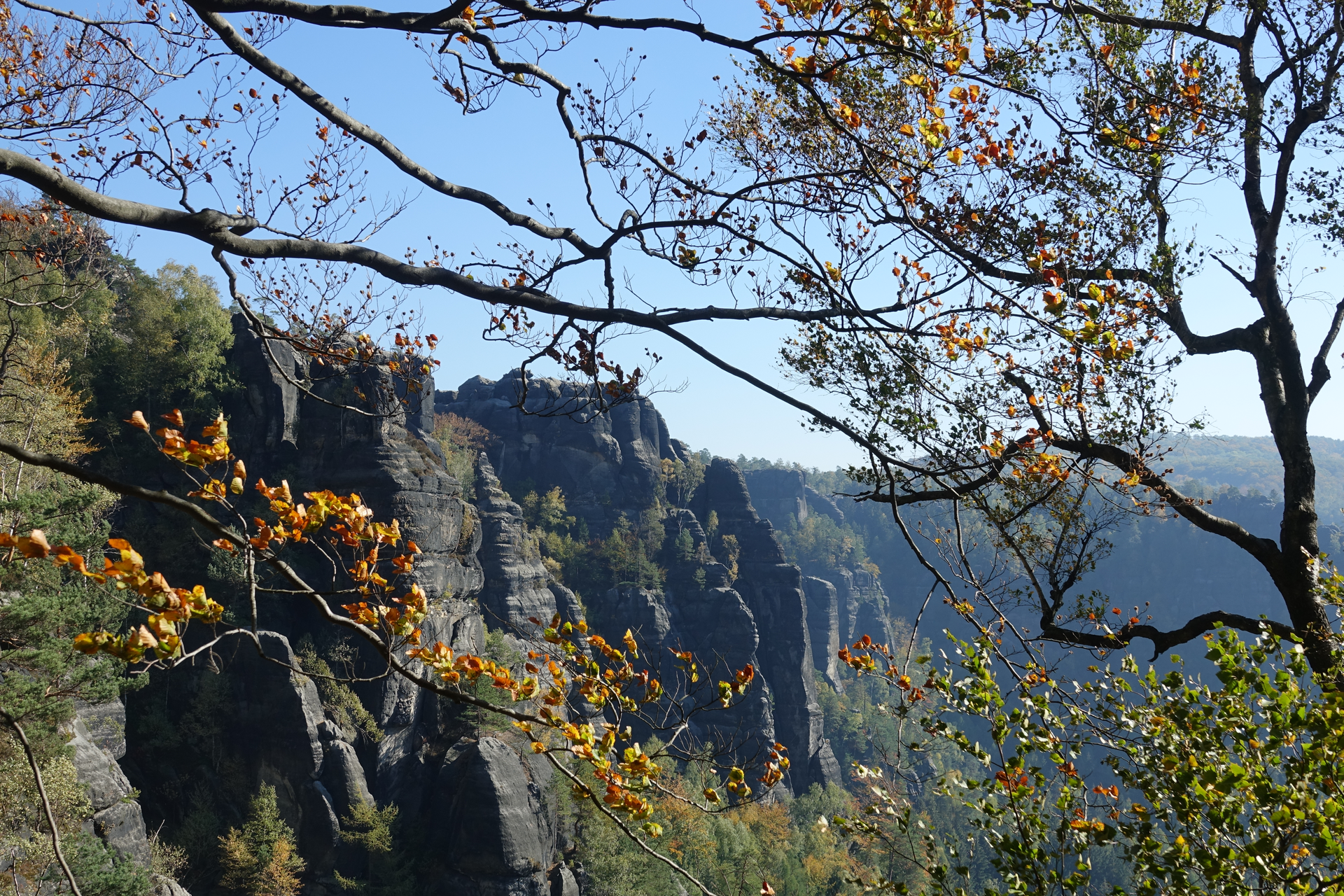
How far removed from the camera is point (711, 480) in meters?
60.4

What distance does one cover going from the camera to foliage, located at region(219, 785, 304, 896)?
2105 centimetres

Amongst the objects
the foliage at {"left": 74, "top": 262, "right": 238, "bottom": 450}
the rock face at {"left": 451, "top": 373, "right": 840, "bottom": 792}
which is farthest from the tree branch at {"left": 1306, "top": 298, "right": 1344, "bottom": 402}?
the rock face at {"left": 451, "top": 373, "right": 840, "bottom": 792}

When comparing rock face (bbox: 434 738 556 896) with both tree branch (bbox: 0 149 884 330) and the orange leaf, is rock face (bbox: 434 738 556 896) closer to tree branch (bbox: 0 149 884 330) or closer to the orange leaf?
tree branch (bbox: 0 149 884 330)

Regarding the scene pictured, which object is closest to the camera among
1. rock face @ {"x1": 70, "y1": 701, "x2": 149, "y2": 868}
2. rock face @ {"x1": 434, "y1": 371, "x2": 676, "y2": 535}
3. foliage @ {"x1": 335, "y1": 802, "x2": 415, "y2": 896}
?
rock face @ {"x1": 70, "y1": 701, "x2": 149, "y2": 868}

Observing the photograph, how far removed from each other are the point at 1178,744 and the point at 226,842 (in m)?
24.4

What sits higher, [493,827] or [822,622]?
[822,622]

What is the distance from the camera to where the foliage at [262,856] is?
21047 mm

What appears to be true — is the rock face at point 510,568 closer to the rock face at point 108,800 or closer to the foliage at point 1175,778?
the rock face at point 108,800

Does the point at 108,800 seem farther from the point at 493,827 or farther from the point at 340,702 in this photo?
the point at 493,827

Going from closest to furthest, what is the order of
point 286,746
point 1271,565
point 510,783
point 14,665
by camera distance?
point 1271,565 → point 14,665 → point 286,746 → point 510,783

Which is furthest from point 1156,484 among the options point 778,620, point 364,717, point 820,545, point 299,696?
point 820,545

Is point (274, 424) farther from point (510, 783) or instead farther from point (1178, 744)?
point (1178, 744)

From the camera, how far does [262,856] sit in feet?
70.1

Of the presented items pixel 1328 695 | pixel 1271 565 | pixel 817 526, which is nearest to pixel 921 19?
pixel 1328 695
